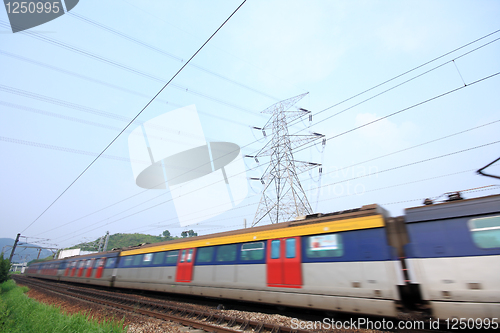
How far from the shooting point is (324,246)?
764 centimetres

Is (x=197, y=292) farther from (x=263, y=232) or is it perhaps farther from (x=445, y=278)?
(x=445, y=278)

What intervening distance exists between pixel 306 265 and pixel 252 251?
242 centimetres

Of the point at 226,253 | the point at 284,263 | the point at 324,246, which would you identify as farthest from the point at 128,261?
the point at 324,246

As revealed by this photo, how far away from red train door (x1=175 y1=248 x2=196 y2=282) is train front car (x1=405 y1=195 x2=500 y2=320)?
9.16m

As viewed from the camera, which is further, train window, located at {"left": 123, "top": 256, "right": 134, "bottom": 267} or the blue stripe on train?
train window, located at {"left": 123, "top": 256, "right": 134, "bottom": 267}

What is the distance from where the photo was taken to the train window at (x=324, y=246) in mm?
7332

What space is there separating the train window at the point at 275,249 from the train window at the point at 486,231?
17.7 ft

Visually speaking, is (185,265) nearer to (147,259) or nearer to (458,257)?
(147,259)

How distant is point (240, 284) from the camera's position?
927cm

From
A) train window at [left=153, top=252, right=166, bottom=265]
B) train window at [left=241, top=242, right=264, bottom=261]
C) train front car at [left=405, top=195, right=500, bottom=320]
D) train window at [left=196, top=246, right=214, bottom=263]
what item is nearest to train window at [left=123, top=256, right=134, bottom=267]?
train window at [left=153, top=252, right=166, bottom=265]

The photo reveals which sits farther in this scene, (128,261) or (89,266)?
(89,266)

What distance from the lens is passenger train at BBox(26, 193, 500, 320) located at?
549 centimetres

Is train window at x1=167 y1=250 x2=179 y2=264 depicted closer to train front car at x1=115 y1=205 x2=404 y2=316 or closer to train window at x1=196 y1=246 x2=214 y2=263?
train front car at x1=115 y1=205 x2=404 y2=316

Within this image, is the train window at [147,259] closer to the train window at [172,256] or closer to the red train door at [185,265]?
the train window at [172,256]
